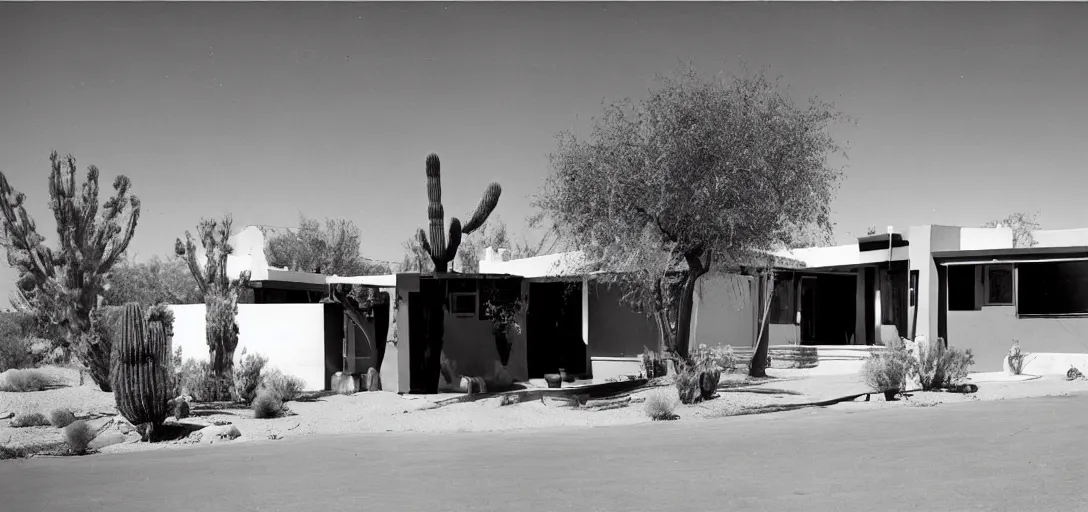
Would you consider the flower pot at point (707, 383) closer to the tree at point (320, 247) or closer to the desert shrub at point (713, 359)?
the desert shrub at point (713, 359)

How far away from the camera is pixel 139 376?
14.2m

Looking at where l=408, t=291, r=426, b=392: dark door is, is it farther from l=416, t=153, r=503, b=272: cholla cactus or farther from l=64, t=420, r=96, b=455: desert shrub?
l=64, t=420, r=96, b=455: desert shrub

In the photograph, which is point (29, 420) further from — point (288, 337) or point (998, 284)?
point (998, 284)

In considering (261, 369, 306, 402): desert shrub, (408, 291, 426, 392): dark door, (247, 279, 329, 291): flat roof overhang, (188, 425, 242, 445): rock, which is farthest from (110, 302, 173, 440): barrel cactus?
(247, 279, 329, 291): flat roof overhang

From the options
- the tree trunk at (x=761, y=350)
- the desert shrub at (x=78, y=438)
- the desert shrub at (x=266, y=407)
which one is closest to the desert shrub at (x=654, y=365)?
the tree trunk at (x=761, y=350)

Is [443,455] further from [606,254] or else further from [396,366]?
[396,366]

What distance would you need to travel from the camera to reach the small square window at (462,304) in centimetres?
2014

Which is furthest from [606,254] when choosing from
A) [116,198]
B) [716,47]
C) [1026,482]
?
[116,198]

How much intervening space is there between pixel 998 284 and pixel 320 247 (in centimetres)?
2982

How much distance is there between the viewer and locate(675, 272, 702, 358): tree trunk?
17.6 meters

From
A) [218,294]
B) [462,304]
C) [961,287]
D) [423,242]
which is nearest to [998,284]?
[961,287]

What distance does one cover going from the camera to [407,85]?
17.3m

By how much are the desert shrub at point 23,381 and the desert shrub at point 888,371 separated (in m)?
17.2

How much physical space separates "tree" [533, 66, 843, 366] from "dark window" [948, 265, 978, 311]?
27.9 ft
